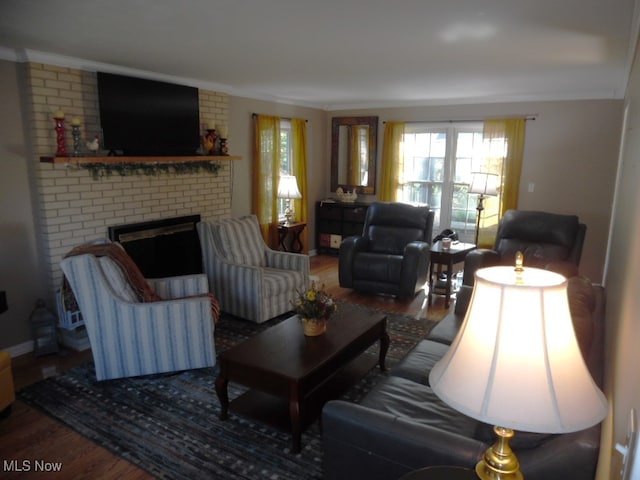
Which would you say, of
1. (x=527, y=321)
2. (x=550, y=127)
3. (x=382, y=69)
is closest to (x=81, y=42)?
(x=382, y=69)

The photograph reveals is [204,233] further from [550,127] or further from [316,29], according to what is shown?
[550,127]

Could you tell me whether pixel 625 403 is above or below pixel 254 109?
below

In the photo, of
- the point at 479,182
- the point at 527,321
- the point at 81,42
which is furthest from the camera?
the point at 479,182

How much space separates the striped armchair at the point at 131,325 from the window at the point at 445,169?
4.20 m

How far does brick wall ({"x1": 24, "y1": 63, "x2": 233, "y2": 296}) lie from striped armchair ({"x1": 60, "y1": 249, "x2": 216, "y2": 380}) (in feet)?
2.74

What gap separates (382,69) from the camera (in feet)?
12.6

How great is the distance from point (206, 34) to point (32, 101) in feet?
5.27

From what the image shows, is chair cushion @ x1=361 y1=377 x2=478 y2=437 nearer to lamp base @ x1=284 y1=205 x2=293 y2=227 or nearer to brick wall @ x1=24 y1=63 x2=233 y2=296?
brick wall @ x1=24 y1=63 x2=233 y2=296

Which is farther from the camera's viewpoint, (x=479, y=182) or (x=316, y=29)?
(x=479, y=182)

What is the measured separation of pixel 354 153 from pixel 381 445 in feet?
18.4

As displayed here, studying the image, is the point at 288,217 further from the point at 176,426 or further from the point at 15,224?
the point at 176,426

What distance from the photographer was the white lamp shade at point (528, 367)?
91 cm

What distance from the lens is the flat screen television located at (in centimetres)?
379

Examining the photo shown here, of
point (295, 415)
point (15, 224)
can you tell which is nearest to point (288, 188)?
point (15, 224)
